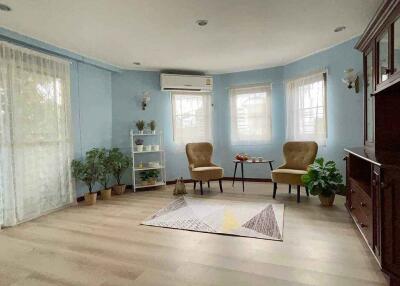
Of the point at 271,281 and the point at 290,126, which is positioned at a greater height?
the point at 290,126

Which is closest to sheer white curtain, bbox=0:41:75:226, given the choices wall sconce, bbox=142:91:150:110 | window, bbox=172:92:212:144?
wall sconce, bbox=142:91:150:110

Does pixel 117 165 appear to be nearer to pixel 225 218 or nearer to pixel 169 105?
pixel 169 105

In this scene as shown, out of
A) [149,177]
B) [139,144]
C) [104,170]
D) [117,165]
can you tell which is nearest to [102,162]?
[104,170]

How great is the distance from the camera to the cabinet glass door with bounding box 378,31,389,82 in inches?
86.5

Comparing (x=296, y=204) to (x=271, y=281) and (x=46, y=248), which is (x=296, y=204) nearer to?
(x=271, y=281)

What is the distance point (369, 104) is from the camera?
2.78 metres

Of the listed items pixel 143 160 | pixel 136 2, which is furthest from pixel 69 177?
pixel 136 2

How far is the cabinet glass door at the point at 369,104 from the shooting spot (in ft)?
8.57

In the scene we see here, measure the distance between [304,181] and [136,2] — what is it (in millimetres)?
2967

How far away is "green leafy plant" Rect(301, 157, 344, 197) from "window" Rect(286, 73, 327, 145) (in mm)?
929

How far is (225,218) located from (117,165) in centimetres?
212

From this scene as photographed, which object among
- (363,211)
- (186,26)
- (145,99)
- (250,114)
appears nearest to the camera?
(363,211)

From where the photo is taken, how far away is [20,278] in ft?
6.04

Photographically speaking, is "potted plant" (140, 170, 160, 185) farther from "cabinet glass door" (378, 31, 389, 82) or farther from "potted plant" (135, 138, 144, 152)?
"cabinet glass door" (378, 31, 389, 82)
